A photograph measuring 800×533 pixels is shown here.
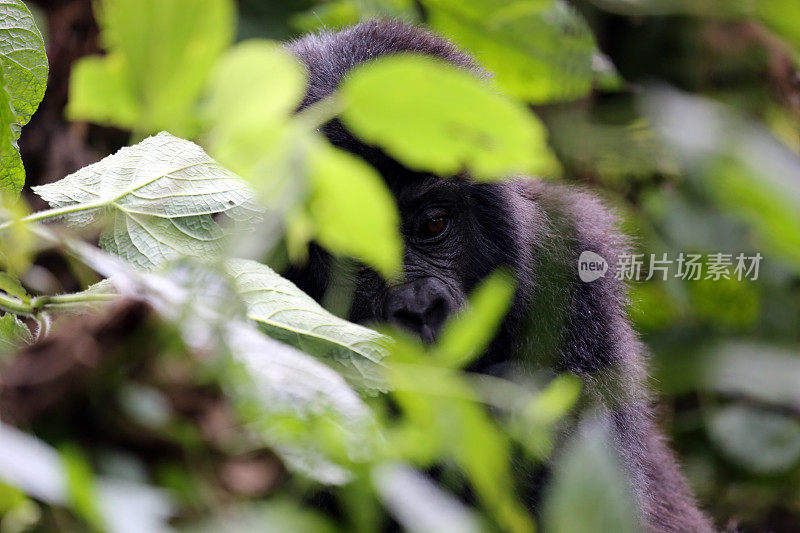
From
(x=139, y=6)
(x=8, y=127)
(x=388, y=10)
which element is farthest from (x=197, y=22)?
(x=388, y=10)

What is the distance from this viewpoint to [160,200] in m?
0.91

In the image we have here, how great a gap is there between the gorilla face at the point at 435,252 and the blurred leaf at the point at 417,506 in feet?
3.17

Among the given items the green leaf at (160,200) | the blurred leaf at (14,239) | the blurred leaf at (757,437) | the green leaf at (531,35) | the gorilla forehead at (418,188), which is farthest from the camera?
the blurred leaf at (757,437)

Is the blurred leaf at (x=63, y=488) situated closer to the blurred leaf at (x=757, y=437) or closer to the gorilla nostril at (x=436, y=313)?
the gorilla nostril at (x=436, y=313)

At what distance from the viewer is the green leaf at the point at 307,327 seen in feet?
2.53

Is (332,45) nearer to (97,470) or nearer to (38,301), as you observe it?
(38,301)

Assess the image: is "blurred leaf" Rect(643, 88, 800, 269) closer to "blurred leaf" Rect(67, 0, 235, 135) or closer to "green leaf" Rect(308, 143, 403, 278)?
"green leaf" Rect(308, 143, 403, 278)

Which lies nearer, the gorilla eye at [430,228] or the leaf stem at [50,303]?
the leaf stem at [50,303]

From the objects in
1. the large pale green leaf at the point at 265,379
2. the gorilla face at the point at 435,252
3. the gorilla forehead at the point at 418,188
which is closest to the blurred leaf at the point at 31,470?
the large pale green leaf at the point at 265,379

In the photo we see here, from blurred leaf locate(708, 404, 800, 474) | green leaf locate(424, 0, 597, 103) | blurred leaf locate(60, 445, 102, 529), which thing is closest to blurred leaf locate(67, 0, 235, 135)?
blurred leaf locate(60, 445, 102, 529)

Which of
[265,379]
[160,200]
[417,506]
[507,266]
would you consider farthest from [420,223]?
[417,506]

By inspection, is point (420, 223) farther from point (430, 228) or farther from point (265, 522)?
point (265, 522)

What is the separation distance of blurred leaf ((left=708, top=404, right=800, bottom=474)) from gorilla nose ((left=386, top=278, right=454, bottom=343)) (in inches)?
45.8

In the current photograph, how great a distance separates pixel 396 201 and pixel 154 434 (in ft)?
3.83
